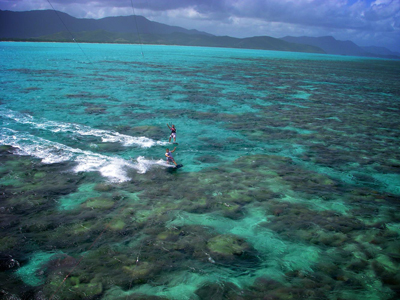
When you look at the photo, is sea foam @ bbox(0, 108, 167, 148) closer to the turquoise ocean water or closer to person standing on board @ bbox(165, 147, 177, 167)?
the turquoise ocean water

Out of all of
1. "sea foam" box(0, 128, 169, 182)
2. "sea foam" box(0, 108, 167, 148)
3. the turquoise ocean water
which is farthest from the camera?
"sea foam" box(0, 108, 167, 148)

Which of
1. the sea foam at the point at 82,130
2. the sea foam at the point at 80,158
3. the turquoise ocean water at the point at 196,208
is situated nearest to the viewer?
the turquoise ocean water at the point at 196,208

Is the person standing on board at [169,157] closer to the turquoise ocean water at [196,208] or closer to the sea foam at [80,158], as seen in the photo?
the sea foam at [80,158]

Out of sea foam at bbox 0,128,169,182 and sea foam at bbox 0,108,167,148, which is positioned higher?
sea foam at bbox 0,108,167,148

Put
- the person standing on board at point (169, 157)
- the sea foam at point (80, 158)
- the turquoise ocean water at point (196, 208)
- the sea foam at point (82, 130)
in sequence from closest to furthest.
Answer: the turquoise ocean water at point (196, 208), the sea foam at point (80, 158), the person standing on board at point (169, 157), the sea foam at point (82, 130)

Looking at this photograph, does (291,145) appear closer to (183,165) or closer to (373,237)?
(183,165)

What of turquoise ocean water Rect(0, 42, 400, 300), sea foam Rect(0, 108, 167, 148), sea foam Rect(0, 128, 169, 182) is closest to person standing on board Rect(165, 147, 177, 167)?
sea foam Rect(0, 128, 169, 182)

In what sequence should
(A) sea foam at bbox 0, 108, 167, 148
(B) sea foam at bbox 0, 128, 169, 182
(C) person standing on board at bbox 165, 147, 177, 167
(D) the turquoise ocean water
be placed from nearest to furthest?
1. (D) the turquoise ocean water
2. (B) sea foam at bbox 0, 128, 169, 182
3. (C) person standing on board at bbox 165, 147, 177, 167
4. (A) sea foam at bbox 0, 108, 167, 148

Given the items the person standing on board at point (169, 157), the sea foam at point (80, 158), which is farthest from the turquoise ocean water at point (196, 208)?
the person standing on board at point (169, 157)

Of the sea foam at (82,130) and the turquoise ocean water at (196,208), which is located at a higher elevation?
the sea foam at (82,130)
